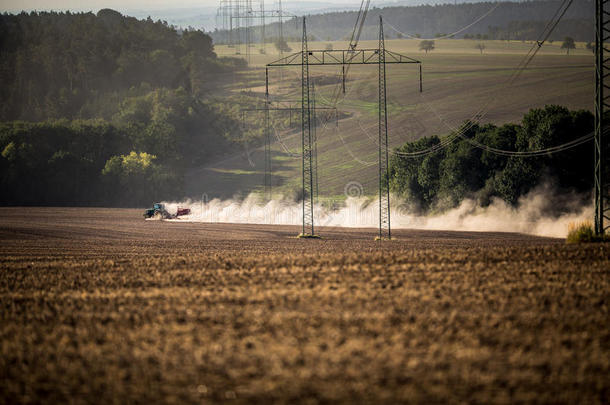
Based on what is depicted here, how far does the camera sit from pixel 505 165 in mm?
65375

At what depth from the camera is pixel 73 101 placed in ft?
542

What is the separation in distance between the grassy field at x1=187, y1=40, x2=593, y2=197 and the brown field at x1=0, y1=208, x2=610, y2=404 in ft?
207

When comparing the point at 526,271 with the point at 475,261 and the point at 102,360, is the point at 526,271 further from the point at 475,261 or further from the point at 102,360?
the point at 102,360

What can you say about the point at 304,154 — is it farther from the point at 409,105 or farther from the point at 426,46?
the point at 426,46

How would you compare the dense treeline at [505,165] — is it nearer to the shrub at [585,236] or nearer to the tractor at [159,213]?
the tractor at [159,213]

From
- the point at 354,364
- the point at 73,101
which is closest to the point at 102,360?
the point at 354,364

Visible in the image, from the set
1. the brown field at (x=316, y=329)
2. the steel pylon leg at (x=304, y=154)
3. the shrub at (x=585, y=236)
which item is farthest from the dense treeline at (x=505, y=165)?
the brown field at (x=316, y=329)

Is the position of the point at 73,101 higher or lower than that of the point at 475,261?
higher

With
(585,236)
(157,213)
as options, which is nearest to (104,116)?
(157,213)

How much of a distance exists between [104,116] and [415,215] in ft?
321

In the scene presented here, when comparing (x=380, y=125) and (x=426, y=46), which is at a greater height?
(x=426, y=46)

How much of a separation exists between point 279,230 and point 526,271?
38356mm

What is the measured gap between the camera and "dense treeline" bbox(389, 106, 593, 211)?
62281 mm

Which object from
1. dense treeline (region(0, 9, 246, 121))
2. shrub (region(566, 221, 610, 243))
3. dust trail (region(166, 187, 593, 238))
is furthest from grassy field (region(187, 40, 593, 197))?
shrub (region(566, 221, 610, 243))
